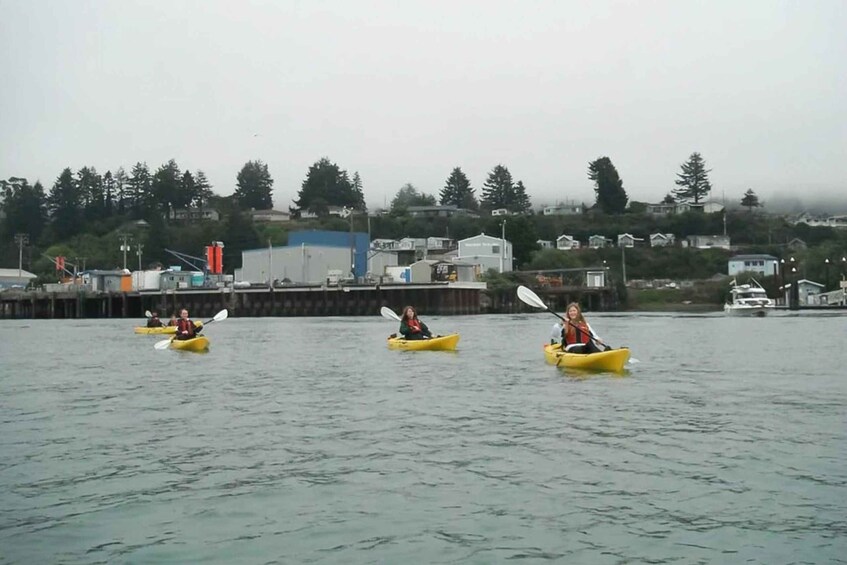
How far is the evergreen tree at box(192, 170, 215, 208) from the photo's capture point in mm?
174875

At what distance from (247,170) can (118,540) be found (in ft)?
632

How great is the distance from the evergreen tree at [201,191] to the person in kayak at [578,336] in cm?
15492

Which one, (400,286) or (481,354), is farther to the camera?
(400,286)

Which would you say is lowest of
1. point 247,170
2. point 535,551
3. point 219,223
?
point 535,551

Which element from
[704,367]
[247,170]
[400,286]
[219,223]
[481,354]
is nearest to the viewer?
[704,367]

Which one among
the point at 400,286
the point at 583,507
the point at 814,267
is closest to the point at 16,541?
the point at 583,507

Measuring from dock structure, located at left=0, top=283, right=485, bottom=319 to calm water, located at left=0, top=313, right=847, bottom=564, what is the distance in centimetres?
6494

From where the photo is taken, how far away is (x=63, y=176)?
167m

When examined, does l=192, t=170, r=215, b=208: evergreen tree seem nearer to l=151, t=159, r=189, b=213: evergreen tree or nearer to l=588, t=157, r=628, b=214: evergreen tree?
l=151, t=159, r=189, b=213: evergreen tree

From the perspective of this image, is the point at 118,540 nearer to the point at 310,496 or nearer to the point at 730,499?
the point at 310,496

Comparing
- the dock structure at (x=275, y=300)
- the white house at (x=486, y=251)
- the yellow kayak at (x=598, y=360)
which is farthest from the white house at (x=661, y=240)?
the yellow kayak at (x=598, y=360)

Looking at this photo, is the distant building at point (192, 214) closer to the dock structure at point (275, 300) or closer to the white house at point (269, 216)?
the white house at point (269, 216)

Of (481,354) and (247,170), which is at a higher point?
(247,170)

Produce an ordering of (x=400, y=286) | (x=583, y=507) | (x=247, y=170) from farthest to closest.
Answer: (x=247, y=170) < (x=400, y=286) < (x=583, y=507)
